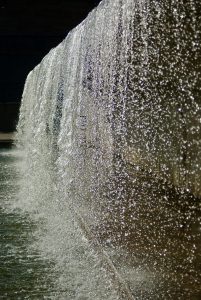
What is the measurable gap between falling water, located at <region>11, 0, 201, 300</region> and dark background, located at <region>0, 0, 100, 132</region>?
1340 cm

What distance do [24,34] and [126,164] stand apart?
1838cm

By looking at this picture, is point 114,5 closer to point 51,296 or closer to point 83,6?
point 51,296

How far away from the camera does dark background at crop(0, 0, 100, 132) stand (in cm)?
2353

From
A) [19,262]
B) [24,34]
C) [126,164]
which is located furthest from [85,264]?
[24,34]

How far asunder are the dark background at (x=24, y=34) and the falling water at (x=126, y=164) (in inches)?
528

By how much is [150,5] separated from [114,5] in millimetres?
909

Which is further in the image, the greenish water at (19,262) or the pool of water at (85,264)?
the greenish water at (19,262)

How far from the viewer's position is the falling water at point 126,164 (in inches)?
173

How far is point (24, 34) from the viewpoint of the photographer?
26594 mm

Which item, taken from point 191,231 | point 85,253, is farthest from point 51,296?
point 191,231

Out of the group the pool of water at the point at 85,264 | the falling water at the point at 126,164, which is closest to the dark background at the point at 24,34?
the falling water at the point at 126,164

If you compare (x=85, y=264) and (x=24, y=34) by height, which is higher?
(x=24, y=34)

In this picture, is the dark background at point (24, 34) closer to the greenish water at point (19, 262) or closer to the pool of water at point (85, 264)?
the greenish water at point (19, 262)

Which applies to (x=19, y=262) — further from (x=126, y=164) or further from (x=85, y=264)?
(x=126, y=164)
